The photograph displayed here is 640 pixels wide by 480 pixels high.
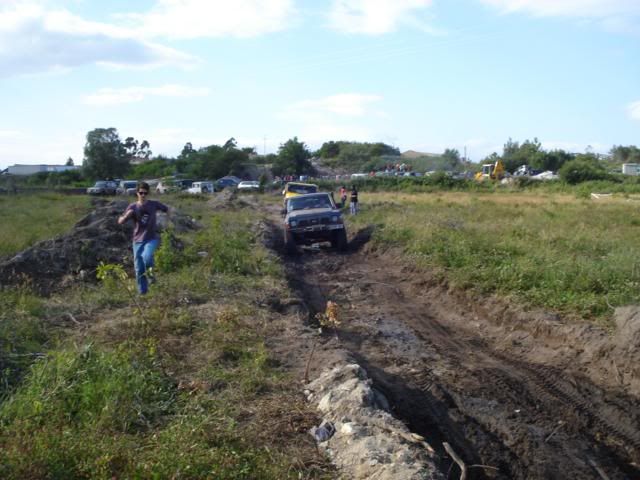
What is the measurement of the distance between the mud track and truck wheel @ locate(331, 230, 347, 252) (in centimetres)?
661

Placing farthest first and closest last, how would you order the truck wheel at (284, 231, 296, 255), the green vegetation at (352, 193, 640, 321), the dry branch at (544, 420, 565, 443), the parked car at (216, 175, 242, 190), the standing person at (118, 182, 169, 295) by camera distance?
the parked car at (216, 175, 242, 190) < the truck wheel at (284, 231, 296, 255) < the standing person at (118, 182, 169, 295) < the green vegetation at (352, 193, 640, 321) < the dry branch at (544, 420, 565, 443)

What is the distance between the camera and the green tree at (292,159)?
76062mm

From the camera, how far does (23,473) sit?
12.8ft

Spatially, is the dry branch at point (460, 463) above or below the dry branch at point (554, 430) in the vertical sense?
above

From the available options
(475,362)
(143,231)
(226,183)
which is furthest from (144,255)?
(226,183)

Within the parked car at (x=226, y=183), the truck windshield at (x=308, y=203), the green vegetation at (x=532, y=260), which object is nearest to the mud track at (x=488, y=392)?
the green vegetation at (x=532, y=260)

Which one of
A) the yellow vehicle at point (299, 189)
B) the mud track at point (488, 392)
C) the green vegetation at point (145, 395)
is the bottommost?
the mud track at point (488, 392)

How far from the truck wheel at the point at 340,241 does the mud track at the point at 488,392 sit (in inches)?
260

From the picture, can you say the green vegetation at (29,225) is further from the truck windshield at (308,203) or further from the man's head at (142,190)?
the truck windshield at (308,203)

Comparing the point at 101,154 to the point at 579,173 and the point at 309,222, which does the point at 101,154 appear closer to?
the point at 579,173

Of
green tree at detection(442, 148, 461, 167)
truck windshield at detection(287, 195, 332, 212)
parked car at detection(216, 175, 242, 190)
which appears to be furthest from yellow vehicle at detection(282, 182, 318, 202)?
green tree at detection(442, 148, 461, 167)

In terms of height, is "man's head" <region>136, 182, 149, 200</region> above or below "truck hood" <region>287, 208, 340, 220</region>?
above

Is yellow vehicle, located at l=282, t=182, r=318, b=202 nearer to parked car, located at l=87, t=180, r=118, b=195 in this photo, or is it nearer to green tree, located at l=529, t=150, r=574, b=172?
parked car, located at l=87, t=180, r=118, b=195

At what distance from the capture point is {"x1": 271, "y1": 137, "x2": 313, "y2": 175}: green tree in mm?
76062
